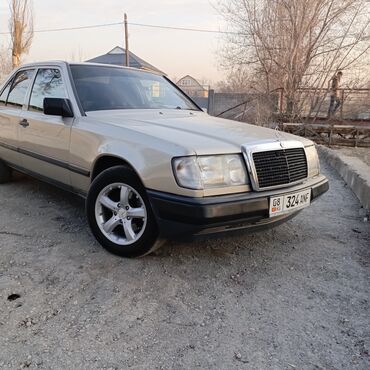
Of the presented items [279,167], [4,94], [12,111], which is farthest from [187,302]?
[4,94]

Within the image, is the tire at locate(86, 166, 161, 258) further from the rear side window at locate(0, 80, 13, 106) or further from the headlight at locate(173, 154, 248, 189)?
the rear side window at locate(0, 80, 13, 106)

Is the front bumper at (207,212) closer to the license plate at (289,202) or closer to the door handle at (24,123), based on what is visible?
the license plate at (289,202)

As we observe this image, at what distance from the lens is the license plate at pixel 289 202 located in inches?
104

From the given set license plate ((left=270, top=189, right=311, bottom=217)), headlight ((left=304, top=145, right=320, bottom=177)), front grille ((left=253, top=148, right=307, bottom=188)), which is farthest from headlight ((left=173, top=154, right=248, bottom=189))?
headlight ((left=304, top=145, right=320, bottom=177))

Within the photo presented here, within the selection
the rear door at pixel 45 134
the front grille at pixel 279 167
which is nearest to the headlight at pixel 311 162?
the front grille at pixel 279 167

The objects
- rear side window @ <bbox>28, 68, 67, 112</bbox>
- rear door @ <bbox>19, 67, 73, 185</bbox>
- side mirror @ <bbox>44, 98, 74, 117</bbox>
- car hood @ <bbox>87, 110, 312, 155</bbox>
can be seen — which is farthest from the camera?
rear side window @ <bbox>28, 68, 67, 112</bbox>

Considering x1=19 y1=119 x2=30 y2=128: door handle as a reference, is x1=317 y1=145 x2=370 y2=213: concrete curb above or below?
below

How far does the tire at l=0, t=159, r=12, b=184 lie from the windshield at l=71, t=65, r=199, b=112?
1950 millimetres

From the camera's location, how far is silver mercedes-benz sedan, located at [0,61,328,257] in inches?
96.8

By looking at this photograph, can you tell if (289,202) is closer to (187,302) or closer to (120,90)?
(187,302)

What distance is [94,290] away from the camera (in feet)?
8.13

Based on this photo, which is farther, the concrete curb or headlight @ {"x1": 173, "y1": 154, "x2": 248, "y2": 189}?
the concrete curb

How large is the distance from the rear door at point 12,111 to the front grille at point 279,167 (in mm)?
2793

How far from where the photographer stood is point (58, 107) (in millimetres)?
3307
